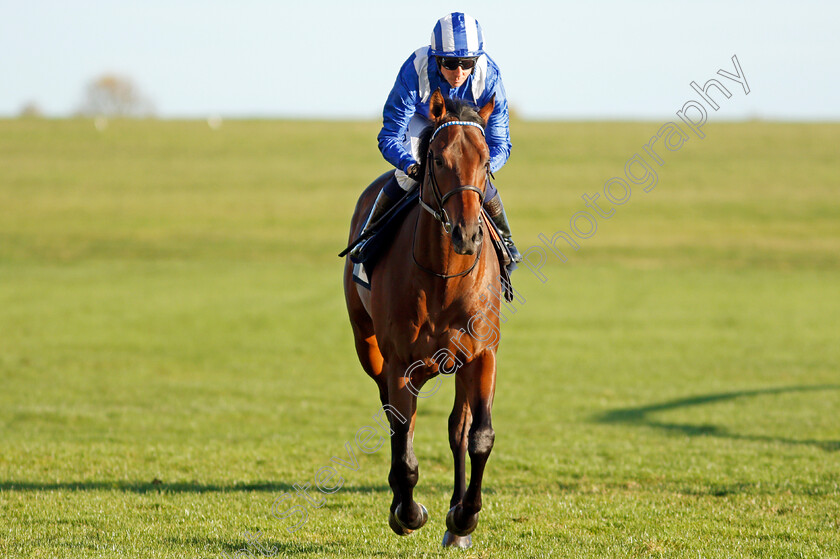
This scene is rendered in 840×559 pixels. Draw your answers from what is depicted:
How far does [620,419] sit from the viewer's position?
14633 millimetres

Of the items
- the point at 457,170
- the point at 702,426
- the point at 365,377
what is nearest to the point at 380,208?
the point at 457,170

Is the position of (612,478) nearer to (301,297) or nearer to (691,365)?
(691,365)

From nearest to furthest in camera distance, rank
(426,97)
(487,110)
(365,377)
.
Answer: (487,110) < (426,97) < (365,377)

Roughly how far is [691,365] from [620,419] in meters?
5.88

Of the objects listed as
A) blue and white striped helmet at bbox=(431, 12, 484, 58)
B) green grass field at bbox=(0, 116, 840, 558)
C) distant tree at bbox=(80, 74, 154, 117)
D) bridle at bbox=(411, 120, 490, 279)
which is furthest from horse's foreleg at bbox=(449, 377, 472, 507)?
distant tree at bbox=(80, 74, 154, 117)

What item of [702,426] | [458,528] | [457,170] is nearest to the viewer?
[457,170]

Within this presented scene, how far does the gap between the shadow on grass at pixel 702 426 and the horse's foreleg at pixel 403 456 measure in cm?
721

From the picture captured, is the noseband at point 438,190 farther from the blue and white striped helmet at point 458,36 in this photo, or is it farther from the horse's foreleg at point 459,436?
the horse's foreleg at point 459,436

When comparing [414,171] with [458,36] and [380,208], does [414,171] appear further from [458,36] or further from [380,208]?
[380,208]

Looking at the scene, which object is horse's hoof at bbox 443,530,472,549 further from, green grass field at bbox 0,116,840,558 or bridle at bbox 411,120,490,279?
bridle at bbox 411,120,490,279

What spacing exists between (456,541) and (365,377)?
12.6 metres

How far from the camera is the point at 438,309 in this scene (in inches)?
236

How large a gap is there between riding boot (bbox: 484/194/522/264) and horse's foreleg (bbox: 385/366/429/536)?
5.01 feet

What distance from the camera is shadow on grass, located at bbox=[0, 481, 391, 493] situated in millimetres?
8430
